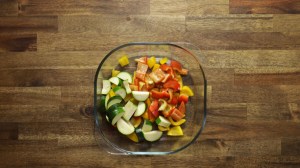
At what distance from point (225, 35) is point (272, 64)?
0.78ft

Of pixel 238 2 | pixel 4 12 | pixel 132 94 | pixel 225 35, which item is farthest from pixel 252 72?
pixel 4 12

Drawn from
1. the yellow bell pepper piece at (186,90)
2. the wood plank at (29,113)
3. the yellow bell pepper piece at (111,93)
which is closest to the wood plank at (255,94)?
the yellow bell pepper piece at (186,90)

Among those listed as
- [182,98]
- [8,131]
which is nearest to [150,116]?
[182,98]

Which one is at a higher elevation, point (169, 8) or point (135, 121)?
point (169, 8)

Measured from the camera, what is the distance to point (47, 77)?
1.63m

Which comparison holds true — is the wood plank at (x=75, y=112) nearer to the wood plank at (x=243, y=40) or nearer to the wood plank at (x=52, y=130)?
the wood plank at (x=52, y=130)

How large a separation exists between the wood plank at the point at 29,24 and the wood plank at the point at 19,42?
0.02 meters

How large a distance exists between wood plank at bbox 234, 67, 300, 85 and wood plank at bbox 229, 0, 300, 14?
0.25m

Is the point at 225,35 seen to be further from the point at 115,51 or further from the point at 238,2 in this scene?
the point at 115,51

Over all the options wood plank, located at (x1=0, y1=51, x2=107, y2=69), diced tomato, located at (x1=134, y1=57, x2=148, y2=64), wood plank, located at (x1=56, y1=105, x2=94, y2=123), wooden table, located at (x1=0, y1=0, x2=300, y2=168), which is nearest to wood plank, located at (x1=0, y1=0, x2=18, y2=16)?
wooden table, located at (x1=0, y1=0, x2=300, y2=168)

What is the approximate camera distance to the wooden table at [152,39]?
1624 mm

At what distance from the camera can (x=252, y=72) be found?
1.63 m

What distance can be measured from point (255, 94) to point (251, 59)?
0.15m

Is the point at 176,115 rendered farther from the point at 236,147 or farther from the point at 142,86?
the point at 236,147
